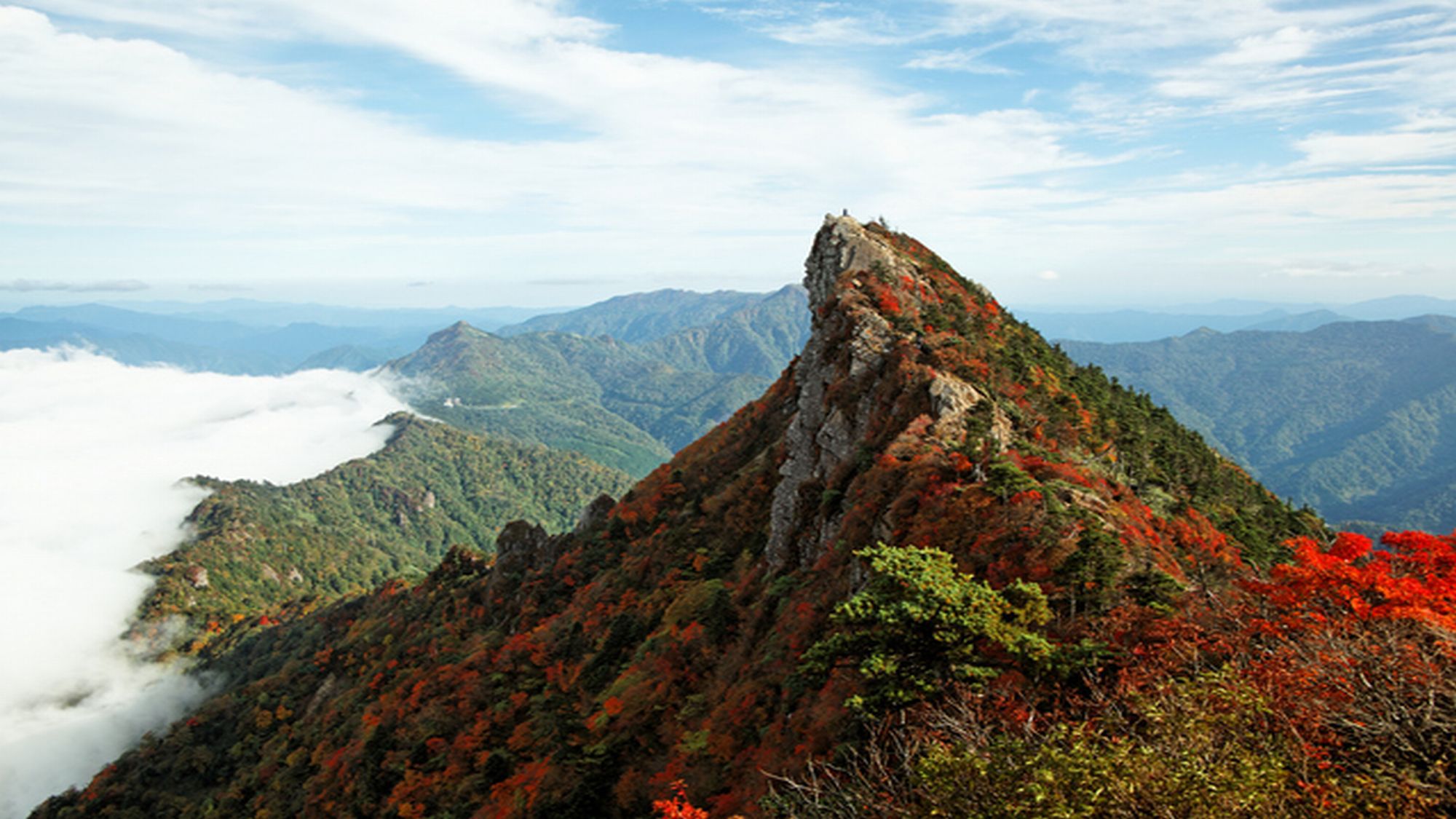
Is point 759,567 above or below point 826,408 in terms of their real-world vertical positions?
below

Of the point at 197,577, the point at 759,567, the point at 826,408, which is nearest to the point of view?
the point at 759,567

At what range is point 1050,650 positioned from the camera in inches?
559

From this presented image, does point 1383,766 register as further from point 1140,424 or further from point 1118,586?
point 1140,424

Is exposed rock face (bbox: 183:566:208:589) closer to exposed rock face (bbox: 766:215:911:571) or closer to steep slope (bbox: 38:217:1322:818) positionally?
steep slope (bbox: 38:217:1322:818)

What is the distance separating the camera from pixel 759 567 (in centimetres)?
3619

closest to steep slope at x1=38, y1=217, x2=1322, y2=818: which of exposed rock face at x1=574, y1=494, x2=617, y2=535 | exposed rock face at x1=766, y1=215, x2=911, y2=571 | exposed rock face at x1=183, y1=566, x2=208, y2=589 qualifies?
exposed rock face at x1=766, y1=215, x2=911, y2=571

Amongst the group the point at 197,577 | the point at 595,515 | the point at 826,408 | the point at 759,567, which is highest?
the point at 826,408

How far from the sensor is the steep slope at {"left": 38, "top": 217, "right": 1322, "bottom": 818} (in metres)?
22.1

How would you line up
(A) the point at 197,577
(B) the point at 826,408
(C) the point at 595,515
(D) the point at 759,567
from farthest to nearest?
(A) the point at 197,577
(C) the point at 595,515
(B) the point at 826,408
(D) the point at 759,567

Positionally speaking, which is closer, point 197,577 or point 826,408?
point 826,408

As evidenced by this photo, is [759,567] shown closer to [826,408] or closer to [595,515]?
[826,408]

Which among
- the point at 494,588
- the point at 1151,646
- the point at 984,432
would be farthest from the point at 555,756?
the point at 494,588

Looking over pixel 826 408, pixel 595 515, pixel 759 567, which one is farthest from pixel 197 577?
pixel 826 408

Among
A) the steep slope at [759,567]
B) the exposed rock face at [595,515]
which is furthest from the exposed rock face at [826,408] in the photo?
the exposed rock face at [595,515]
